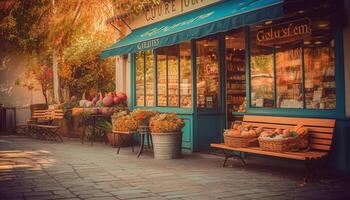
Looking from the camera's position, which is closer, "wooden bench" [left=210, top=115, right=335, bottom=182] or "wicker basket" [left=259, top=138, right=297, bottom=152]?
"wooden bench" [left=210, top=115, right=335, bottom=182]

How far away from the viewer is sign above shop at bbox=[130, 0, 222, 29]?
1110cm

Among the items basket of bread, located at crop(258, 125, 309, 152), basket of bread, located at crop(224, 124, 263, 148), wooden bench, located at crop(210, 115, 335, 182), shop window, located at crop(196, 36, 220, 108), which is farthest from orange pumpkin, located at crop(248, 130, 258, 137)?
shop window, located at crop(196, 36, 220, 108)

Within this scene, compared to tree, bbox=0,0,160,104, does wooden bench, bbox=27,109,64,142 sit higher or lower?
lower

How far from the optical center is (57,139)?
49.7 feet

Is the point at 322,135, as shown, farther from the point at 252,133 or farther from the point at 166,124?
the point at 166,124

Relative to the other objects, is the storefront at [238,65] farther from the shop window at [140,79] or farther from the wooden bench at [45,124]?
the wooden bench at [45,124]

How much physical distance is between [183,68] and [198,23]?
2.39 m

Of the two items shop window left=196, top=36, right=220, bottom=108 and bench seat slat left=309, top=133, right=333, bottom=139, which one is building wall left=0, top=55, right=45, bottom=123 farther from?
bench seat slat left=309, top=133, right=333, bottom=139

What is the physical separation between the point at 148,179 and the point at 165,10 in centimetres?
634

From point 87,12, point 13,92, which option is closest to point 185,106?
point 87,12

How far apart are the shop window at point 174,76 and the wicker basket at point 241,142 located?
284 centimetres

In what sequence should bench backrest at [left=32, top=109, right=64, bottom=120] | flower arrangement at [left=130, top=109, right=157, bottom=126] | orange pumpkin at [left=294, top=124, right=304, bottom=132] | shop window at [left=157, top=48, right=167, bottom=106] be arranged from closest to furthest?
orange pumpkin at [left=294, top=124, right=304, bottom=132] → flower arrangement at [left=130, top=109, right=157, bottom=126] → shop window at [left=157, top=48, right=167, bottom=106] → bench backrest at [left=32, top=109, right=64, bottom=120]

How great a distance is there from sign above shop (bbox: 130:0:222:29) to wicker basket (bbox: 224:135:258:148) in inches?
143

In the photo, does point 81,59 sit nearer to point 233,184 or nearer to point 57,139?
point 57,139
